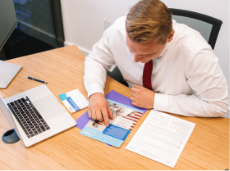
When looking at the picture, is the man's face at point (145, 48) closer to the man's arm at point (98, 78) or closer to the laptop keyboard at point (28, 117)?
the man's arm at point (98, 78)

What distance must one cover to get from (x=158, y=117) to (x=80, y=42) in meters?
1.76

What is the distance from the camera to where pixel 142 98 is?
1.07 meters

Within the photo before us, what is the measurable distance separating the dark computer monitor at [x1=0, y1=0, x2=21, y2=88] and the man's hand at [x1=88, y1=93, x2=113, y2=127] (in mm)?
473

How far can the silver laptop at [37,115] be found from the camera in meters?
0.91

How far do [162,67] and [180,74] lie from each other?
95 mm

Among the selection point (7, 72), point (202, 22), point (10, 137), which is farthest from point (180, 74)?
point (7, 72)

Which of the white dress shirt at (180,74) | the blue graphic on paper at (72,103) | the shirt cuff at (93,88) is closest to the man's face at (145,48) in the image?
the white dress shirt at (180,74)

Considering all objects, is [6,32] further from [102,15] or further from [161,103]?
[102,15]

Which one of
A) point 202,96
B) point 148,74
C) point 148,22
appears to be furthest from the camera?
point 148,74

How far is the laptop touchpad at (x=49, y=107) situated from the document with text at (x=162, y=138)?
0.37 m

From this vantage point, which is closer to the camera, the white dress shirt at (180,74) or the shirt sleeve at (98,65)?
the white dress shirt at (180,74)

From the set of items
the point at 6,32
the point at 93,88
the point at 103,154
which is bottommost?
the point at 103,154

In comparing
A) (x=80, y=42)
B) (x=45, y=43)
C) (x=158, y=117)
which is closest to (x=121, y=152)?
(x=158, y=117)

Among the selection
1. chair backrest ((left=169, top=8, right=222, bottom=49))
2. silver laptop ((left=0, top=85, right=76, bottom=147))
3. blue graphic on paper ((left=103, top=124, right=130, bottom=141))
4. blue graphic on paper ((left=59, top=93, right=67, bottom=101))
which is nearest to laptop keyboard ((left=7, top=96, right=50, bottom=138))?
silver laptop ((left=0, top=85, right=76, bottom=147))
